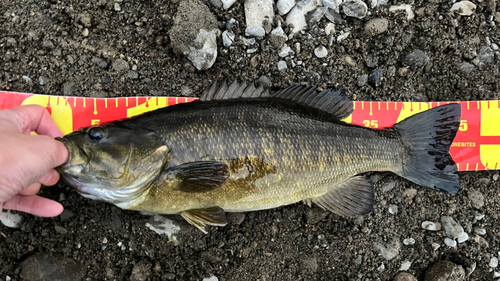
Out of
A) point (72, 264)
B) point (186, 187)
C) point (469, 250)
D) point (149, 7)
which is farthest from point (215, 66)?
point (469, 250)

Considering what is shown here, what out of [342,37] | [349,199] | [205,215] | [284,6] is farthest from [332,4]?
[205,215]

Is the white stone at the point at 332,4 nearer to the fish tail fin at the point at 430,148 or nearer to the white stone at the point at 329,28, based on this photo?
the white stone at the point at 329,28

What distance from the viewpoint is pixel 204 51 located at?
2.97 metres

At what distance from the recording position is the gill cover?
2.27 m

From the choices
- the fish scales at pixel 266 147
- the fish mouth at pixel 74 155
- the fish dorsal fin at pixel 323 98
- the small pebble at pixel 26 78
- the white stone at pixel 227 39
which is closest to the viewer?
the fish mouth at pixel 74 155

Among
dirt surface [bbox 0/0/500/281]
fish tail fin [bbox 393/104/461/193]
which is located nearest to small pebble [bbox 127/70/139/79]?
dirt surface [bbox 0/0/500/281]

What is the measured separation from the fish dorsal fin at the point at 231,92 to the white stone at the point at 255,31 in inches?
25.4

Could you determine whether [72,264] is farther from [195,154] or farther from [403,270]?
[403,270]

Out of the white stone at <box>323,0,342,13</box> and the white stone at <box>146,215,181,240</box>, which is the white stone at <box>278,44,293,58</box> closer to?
the white stone at <box>323,0,342,13</box>

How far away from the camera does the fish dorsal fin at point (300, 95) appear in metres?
2.75

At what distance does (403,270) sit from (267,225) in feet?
4.58

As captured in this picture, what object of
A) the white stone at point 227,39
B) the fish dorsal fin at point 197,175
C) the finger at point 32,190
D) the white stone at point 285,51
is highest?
the white stone at point 227,39

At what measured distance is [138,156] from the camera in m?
2.36

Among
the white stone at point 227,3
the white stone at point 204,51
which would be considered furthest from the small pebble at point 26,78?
the white stone at point 227,3
